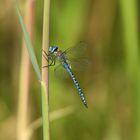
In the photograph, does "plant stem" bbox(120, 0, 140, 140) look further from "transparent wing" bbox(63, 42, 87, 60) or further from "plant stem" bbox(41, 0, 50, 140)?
"plant stem" bbox(41, 0, 50, 140)

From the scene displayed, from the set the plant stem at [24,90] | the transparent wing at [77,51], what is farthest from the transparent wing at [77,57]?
the plant stem at [24,90]

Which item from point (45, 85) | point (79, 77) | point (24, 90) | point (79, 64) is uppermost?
point (79, 77)

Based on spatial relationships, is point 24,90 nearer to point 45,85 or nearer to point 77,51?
point 77,51

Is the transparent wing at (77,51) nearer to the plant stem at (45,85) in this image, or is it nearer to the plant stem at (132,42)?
the plant stem at (132,42)

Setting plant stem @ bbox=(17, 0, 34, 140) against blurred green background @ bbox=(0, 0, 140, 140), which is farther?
blurred green background @ bbox=(0, 0, 140, 140)

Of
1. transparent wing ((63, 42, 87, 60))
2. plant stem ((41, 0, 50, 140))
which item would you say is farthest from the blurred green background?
plant stem ((41, 0, 50, 140))

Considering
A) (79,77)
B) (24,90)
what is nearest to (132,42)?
(24,90)

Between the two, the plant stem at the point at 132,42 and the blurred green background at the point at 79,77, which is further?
the blurred green background at the point at 79,77

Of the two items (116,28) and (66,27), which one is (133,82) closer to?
(66,27)

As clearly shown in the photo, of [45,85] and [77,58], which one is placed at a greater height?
[77,58]
